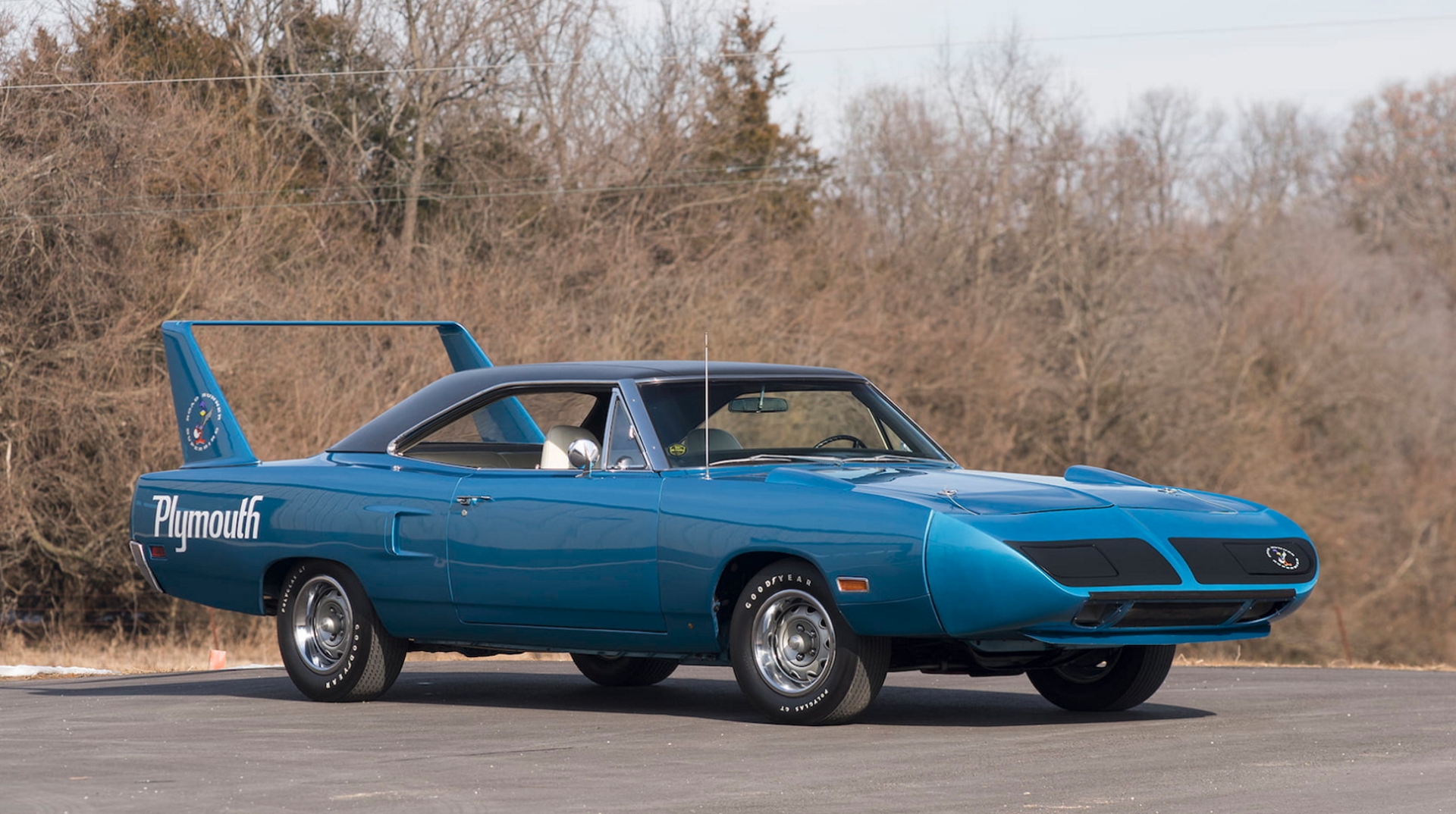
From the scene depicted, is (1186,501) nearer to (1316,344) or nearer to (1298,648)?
(1298,648)

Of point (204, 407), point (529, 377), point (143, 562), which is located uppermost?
point (529, 377)

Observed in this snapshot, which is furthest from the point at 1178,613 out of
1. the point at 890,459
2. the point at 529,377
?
the point at 529,377

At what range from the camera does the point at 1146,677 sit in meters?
9.26

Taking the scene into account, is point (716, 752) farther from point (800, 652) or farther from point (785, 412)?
point (785, 412)

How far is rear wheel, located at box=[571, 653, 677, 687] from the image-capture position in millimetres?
11094

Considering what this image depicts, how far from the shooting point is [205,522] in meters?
10.8

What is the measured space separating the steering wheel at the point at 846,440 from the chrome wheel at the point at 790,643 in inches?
54.0

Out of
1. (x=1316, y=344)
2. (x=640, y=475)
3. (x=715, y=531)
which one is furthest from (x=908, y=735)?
(x=1316, y=344)

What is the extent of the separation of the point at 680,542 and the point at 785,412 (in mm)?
Result: 1354

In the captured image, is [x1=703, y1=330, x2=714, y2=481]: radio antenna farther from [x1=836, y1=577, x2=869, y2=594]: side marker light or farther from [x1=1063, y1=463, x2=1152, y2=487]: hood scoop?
[x1=1063, y1=463, x2=1152, y2=487]: hood scoop

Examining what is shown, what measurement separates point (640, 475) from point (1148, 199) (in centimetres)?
4453

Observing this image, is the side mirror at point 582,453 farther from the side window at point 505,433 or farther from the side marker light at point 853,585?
the side marker light at point 853,585

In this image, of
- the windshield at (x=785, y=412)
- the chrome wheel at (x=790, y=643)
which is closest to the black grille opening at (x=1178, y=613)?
the chrome wheel at (x=790, y=643)

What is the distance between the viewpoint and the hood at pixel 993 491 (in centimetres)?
822
